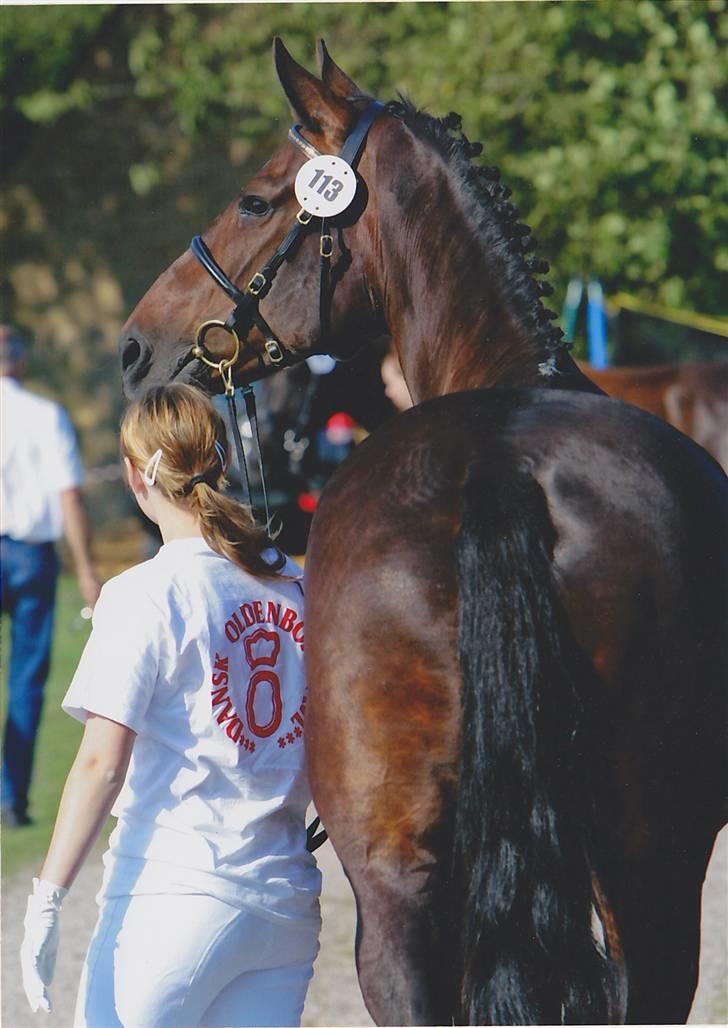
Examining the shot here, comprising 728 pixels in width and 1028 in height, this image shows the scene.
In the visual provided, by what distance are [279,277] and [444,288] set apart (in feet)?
1.33

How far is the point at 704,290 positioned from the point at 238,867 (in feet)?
25.6

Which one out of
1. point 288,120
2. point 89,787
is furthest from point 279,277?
point 288,120

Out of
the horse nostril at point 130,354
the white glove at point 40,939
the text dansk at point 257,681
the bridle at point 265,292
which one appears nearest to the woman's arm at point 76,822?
the white glove at point 40,939

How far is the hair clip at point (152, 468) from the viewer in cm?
236

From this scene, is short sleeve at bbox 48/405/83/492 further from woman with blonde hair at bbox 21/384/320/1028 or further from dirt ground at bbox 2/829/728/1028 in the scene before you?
woman with blonde hair at bbox 21/384/320/1028

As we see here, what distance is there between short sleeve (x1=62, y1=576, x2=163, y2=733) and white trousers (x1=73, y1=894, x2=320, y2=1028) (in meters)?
0.32

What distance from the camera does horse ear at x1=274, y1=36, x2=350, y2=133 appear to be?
113 inches

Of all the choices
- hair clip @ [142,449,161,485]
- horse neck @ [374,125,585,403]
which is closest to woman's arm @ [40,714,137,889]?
hair clip @ [142,449,161,485]

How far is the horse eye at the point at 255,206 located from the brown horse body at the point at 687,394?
11.6 feet

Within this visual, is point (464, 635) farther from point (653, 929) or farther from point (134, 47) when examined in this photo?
point (134, 47)

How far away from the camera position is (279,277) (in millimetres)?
2945

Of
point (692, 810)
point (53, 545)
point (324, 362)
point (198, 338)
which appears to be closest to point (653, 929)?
point (692, 810)

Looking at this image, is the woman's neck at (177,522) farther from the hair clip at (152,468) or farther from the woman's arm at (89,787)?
the woman's arm at (89,787)

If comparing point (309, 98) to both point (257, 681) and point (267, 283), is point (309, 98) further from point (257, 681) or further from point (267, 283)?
point (257, 681)
